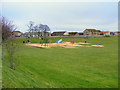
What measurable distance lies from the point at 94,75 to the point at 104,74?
78 centimetres

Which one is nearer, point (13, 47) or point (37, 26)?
point (13, 47)

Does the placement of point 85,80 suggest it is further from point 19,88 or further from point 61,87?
point 19,88

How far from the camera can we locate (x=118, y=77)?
899cm

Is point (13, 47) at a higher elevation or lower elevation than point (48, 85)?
higher

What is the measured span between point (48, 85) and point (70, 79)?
170 cm

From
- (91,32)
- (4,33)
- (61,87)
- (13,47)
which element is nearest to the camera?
(61,87)

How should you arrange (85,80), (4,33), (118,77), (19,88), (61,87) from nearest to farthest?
(19,88) < (61,87) < (85,80) < (118,77) < (4,33)

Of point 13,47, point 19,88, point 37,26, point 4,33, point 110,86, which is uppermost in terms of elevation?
point 37,26

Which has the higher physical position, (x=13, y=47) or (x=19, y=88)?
(x=13, y=47)

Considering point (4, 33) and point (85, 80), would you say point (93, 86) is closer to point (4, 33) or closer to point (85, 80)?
point (85, 80)

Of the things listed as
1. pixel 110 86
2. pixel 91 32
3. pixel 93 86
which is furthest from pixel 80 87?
pixel 91 32

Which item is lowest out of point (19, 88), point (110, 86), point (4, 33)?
point (110, 86)

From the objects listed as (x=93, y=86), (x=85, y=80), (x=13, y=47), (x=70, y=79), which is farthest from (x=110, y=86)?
(x=13, y=47)

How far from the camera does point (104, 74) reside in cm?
955
